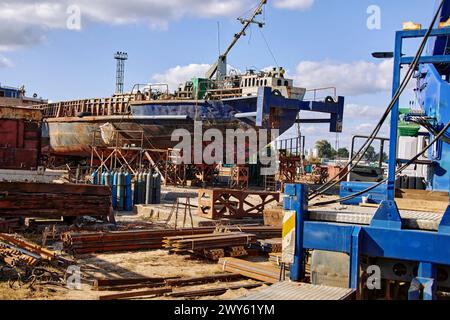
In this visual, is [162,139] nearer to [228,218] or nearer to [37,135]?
[37,135]

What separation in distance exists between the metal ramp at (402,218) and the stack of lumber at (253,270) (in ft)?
7.60

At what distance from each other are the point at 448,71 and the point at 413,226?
575cm

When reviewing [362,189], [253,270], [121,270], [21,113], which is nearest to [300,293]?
[362,189]

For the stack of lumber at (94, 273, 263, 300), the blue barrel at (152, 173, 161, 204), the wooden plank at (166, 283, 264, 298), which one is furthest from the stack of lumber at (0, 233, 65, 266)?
the blue barrel at (152, 173, 161, 204)

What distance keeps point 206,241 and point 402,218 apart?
17.3 ft

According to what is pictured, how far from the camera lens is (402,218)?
5156 mm

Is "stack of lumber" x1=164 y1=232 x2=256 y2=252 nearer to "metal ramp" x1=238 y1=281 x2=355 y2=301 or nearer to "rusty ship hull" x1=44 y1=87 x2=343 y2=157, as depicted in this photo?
"metal ramp" x1=238 y1=281 x2=355 y2=301

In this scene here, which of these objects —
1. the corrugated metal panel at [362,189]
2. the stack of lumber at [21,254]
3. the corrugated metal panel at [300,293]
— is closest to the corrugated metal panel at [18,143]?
the stack of lumber at [21,254]

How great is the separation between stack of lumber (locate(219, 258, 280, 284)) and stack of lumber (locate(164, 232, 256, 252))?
881mm

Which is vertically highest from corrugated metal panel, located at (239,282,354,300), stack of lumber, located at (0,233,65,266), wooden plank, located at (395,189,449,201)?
wooden plank, located at (395,189,449,201)

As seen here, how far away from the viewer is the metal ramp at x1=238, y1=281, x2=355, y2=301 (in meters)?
4.61

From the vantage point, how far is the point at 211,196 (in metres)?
14.5

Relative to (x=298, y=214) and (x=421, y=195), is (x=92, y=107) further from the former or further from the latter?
(x=298, y=214)

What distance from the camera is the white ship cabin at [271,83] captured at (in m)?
24.2
